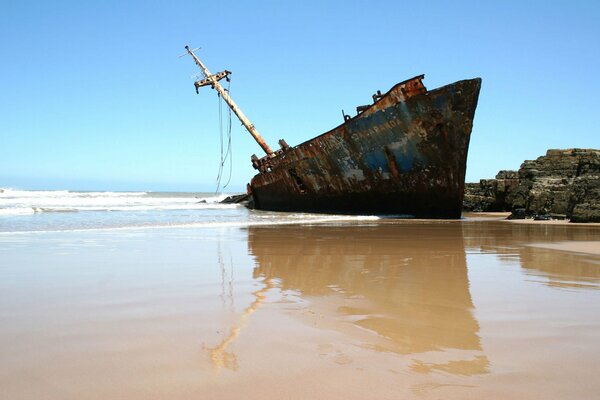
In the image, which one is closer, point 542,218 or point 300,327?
point 300,327

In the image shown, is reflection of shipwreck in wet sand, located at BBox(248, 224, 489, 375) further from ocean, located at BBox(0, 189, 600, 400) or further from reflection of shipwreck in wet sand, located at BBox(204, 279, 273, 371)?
reflection of shipwreck in wet sand, located at BBox(204, 279, 273, 371)

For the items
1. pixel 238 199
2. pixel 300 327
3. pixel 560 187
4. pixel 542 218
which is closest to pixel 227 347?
pixel 300 327

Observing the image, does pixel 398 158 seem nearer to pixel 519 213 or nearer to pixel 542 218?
pixel 519 213

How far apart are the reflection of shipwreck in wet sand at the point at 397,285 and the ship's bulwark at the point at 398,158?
4995 millimetres

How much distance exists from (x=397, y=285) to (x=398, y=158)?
8.74 metres

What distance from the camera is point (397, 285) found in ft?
11.4

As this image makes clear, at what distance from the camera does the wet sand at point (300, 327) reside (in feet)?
5.48

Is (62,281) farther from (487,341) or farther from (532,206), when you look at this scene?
(532,206)

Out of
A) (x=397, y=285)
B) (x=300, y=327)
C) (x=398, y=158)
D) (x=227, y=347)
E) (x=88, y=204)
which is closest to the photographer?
(x=227, y=347)

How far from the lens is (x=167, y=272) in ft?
13.5

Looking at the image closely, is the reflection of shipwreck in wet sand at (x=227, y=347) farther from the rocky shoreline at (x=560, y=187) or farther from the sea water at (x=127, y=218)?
the rocky shoreline at (x=560, y=187)

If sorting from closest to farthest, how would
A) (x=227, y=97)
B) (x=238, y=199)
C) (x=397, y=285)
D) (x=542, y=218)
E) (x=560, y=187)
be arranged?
(x=397, y=285)
(x=542, y=218)
(x=560, y=187)
(x=227, y=97)
(x=238, y=199)

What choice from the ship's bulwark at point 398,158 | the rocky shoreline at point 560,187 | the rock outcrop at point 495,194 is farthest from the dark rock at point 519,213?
the rock outcrop at point 495,194

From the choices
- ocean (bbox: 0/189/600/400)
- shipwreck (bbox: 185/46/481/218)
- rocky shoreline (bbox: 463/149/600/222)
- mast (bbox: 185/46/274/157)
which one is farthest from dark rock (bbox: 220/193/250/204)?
ocean (bbox: 0/189/600/400)
